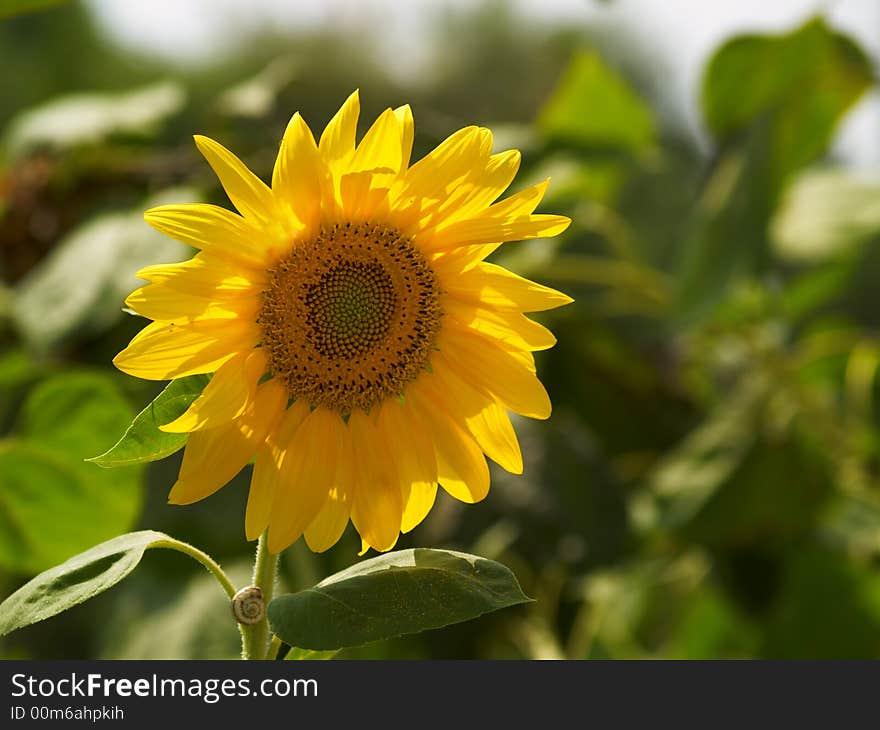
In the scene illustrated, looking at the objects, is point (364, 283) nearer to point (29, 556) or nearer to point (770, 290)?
point (29, 556)

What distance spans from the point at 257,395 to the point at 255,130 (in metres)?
0.50

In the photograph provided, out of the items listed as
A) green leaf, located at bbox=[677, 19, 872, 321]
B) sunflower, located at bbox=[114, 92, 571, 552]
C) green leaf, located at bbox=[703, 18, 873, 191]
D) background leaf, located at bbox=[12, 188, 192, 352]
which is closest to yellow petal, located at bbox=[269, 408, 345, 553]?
sunflower, located at bbox=[114, 92, 571, 552]

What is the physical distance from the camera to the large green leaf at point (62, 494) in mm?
602

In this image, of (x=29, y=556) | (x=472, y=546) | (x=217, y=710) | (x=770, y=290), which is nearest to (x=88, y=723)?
(x=217, y=710)

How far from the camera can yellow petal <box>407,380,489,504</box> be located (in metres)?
0.46

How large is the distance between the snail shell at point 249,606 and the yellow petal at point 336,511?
33mm

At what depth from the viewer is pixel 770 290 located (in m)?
1.15

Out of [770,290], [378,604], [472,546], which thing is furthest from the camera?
[770,290]

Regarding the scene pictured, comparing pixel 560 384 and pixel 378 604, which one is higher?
pixel 378 604

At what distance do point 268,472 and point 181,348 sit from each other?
60mm

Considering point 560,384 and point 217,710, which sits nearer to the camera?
point 217,710

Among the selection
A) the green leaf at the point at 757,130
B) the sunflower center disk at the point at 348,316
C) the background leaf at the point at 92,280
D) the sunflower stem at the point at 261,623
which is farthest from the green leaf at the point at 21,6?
the green leaf at the point at 757,130

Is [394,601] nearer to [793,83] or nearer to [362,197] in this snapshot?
[362,197]

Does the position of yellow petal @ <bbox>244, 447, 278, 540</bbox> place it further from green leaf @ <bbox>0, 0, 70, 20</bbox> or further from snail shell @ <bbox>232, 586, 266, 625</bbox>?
green leaf @ <bbox>0, 0, 70, 20</bbox>
